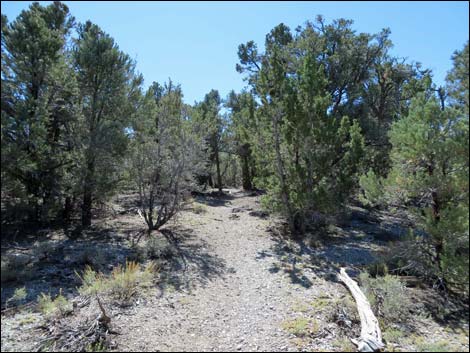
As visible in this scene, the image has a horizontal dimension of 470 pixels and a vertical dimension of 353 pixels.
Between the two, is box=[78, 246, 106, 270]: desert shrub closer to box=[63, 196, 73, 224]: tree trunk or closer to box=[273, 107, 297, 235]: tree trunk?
box=[63, 196, 73, 224]: tree trunk

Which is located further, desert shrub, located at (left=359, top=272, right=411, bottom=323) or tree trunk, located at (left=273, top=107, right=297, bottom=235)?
tree trunk, located at (left=273, top=107, right=297, bottom=235)

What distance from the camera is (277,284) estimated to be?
339 inches

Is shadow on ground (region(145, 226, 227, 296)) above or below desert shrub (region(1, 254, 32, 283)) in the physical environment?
below

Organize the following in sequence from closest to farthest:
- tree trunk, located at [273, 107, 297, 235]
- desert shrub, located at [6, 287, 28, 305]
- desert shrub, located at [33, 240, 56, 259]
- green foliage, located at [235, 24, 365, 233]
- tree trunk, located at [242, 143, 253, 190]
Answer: desert shrub, located at [6, 287, 28, 305] → desert shrub, located at [33, 240, 56, 259] → green foliage, located at [235, 24, 365, 233] → tree trunk, located at [273, 107, 297, 235] → tree trunk, located at [242, 143, 253, 190]

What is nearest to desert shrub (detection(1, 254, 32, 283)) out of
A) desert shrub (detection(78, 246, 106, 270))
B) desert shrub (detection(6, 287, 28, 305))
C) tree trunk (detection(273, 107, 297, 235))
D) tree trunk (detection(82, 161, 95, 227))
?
desert shrub (detection(6, 287, 28, 305))

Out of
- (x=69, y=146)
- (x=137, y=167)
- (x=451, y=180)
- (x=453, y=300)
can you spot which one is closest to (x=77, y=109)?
(x=69, y=146)

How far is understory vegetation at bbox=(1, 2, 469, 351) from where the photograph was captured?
22.7ft

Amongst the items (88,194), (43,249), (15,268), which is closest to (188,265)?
(43,249)

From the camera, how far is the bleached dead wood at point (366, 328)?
518 cm

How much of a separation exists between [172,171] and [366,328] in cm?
826

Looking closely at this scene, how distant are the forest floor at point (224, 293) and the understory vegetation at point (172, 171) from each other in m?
0.11

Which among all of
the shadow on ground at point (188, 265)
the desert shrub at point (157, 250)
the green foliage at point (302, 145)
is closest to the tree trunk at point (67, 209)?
the shadow on ground at point (188, 265)

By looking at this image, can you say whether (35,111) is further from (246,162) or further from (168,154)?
(246,162)

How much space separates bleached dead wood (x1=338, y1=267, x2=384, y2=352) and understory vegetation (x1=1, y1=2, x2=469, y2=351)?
23 centimetres
